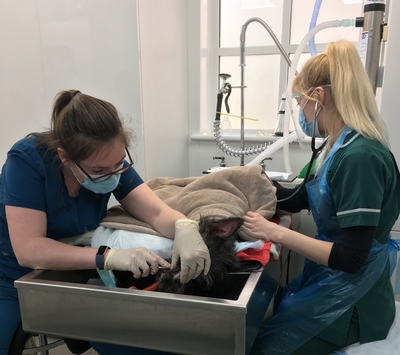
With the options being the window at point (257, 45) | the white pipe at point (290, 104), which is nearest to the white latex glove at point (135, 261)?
the white pipe at point (290, 104)

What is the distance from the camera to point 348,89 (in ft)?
3.32

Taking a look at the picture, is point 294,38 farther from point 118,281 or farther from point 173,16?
point 118,281

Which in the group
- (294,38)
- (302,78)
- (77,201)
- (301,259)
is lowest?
→ (301,259)

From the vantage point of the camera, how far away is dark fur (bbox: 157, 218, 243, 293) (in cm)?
87

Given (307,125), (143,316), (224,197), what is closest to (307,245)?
(224,197)

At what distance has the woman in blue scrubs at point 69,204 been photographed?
900 millimetres

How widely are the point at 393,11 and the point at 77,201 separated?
1291mm

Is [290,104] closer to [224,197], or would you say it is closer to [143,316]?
[224,197]

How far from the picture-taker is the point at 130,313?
0.78 metres

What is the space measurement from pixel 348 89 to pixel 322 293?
0.59 m

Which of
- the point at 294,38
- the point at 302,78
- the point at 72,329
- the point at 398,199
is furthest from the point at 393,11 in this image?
the point at 72,329

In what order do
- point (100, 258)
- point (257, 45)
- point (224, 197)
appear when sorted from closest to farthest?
point (100, 258) < point (224, 197) < point (257, 45)

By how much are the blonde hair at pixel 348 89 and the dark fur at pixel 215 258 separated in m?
0.43

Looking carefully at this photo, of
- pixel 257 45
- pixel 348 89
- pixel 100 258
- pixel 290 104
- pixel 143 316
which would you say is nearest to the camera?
pixel 143 316
